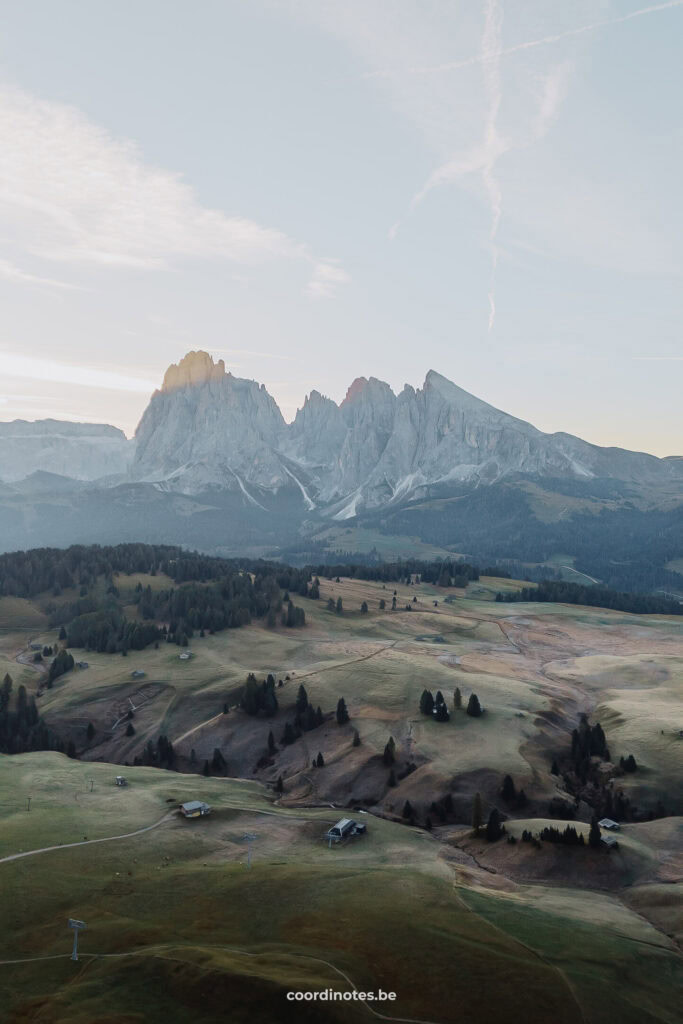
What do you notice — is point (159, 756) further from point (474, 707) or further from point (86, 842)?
point (474, 707)

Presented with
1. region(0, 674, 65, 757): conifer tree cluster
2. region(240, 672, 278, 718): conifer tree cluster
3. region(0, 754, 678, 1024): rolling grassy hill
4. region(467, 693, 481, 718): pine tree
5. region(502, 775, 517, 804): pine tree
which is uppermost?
region(0, 754, 678, 1024): rolling grassy hill

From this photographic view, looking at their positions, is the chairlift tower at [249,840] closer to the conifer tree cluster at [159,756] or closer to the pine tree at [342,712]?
the pine tree at [342,712]

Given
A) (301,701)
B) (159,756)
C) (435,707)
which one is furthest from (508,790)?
(159,756)

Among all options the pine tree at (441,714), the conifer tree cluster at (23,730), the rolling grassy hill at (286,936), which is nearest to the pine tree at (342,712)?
the pine tree at (441,714)

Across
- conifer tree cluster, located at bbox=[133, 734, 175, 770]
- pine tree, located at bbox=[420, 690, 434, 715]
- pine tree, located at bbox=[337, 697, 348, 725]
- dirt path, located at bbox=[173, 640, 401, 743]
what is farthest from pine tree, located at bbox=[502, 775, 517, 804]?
conifer tree cluster, located at bbox=[133, 734, 175, 770]

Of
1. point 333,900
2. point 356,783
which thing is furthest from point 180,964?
point 356,783

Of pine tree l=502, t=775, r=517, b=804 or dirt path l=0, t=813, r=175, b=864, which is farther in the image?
pine tree l=502, t=775, r=517, b=804

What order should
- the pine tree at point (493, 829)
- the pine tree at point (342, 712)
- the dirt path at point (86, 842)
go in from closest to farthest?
1. the dirt path at point (86, 842)
2. the pine tree at point (493, 829)
3. the pine tree at point (342, 712)

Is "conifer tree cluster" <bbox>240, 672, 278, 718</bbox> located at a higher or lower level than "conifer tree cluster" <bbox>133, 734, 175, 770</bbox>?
higher

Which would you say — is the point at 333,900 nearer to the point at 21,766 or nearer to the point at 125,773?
the point at 125,773

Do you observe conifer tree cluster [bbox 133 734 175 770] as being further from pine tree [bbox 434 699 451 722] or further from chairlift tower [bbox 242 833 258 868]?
chairlift tower [bbox 242 833 258 868]
